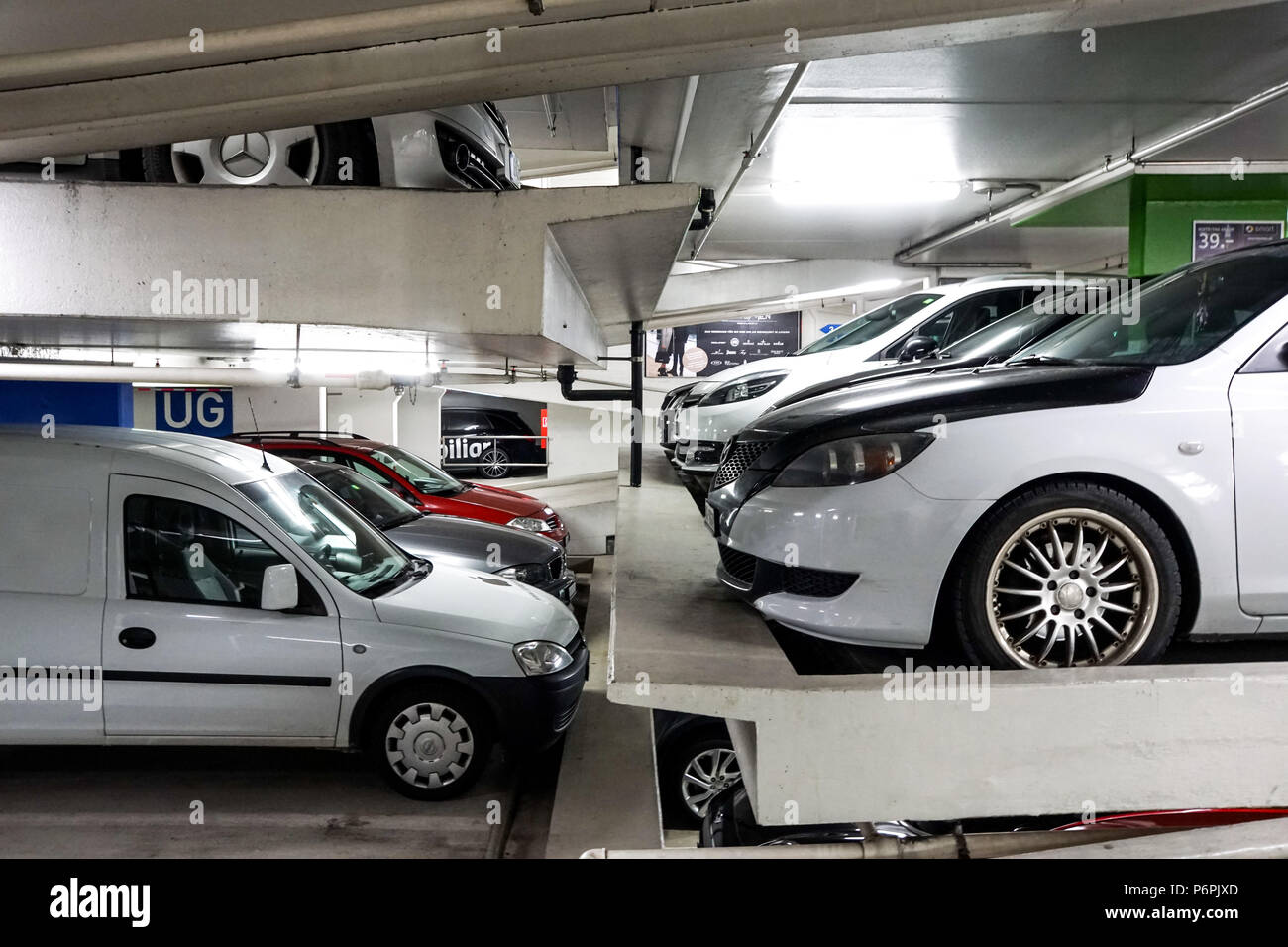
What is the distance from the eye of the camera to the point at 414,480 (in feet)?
27.7

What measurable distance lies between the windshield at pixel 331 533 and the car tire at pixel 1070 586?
2.92m

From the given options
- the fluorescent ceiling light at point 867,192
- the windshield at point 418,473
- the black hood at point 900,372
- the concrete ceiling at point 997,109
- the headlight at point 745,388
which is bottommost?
the windshield at point 418,473

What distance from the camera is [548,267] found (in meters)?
3.01

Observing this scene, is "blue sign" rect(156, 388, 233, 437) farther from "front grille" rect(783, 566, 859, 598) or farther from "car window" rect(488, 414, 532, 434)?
"front grille" rect(783, 566, 859, 598)

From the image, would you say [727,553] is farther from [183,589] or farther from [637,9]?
[183,589]

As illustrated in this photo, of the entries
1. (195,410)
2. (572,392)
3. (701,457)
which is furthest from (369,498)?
(195,410)

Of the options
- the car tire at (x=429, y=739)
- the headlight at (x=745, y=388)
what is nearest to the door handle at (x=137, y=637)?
the car tire at (x=429, y=739)

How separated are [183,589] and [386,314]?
2.05 meters

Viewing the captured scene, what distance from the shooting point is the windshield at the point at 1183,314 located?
2.99 metres

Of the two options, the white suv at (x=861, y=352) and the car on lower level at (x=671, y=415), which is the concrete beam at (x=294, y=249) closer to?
the white suv at (x=861, y=352)

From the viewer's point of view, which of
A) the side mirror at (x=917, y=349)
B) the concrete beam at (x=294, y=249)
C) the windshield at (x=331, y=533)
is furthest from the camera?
the side mirror at (x=917, y=349)

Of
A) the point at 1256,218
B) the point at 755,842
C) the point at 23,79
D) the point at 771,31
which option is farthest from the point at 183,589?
the point at 1256,218

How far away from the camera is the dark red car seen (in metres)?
8.20

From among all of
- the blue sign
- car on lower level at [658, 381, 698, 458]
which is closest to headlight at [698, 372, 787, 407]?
car on lower level at [658, 381, 698, 458]
